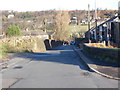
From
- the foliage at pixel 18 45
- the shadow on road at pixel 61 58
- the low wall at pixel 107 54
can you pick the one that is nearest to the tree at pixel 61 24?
the foliage at pixel 18 45

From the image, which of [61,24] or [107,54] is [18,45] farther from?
[61,24]

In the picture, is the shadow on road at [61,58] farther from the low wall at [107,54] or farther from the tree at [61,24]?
the tree at [61,24]

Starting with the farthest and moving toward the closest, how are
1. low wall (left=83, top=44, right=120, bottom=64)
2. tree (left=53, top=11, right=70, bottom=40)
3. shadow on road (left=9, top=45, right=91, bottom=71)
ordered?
1. tree (left=53, top=11, right=70, bottom=40)
2. shadow on road (left=9, top=45, right=91, bottom=71)
3. low wall (left=83, top=44, right=120, bottom=64)

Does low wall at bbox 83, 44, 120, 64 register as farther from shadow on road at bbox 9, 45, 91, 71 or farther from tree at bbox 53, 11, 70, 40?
A: tree at bbox 53, 11, 70, 40

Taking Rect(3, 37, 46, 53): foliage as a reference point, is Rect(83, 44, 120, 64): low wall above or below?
above

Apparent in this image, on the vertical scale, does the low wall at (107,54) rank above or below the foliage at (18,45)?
above

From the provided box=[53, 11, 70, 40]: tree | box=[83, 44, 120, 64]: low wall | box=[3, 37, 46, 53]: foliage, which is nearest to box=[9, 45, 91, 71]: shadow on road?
box=[83, 44, 120, 64]: low wall

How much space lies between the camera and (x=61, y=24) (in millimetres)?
72812

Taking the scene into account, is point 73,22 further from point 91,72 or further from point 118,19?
point 91,72

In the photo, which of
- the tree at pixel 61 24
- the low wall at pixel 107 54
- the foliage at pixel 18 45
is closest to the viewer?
the low wall at pixel 107 54

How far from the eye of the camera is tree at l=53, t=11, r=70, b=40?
7199 cm

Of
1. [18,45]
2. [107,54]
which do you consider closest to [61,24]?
[18,45]

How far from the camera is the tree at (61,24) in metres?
72.0

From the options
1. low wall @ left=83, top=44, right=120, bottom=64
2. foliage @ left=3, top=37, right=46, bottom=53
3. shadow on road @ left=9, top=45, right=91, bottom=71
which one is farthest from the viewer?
foliage @ left=3, top=37, right=46, bottom=53
